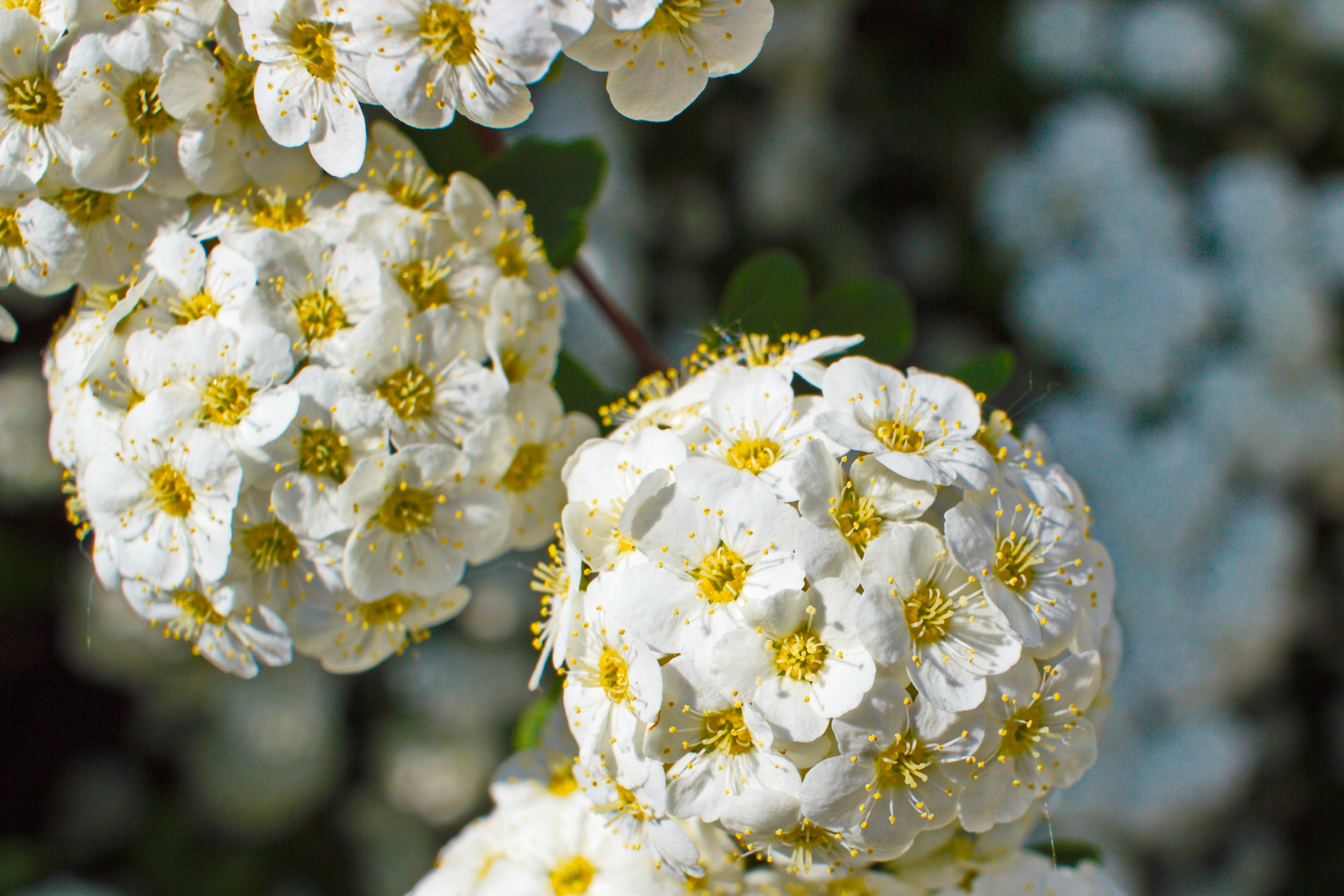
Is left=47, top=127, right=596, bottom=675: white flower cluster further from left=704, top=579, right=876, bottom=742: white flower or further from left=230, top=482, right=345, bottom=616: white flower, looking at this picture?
left=704, top=579, right=876, bottom=742: white flower

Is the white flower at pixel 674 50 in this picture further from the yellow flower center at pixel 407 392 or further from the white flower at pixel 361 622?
the white flower at pixel 361 622

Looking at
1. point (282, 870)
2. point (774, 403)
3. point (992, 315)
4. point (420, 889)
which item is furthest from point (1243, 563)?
point (282, 870)

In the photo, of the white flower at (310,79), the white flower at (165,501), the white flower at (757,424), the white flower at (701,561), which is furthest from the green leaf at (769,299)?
the white flower at (165,501)

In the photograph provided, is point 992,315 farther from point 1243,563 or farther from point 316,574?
point 316,574

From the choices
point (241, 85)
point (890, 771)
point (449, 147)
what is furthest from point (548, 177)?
point (890, 771)

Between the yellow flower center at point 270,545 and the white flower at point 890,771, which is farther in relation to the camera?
the yellow flower center at point 270,545

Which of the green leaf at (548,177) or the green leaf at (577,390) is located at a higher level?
the green leaf at (548,177)

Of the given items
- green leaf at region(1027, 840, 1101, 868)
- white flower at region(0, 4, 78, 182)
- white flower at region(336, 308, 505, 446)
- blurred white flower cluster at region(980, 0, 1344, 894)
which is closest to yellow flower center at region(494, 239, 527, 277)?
white flower at region(336, 308, 505, 446)

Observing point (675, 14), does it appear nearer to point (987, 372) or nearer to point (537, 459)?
point (537, 459)
